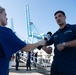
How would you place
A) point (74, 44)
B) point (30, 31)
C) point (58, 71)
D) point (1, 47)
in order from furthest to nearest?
point (30, 31)
point (58, 71)
point (74, 44)
point (1, 47)

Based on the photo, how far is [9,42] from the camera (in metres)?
1.99

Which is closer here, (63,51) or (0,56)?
(0,56)

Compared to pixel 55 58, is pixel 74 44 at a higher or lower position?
higher

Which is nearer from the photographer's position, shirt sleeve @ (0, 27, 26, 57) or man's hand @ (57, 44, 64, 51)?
shirt sleeve @ (0, 27, 26, 57)

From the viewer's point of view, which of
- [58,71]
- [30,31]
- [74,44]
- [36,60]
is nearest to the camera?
[74,44]

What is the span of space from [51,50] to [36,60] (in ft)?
46.4

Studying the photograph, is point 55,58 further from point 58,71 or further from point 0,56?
point 0,56

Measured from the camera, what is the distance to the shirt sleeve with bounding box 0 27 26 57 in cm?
196

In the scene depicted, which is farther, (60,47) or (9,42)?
(60,47)

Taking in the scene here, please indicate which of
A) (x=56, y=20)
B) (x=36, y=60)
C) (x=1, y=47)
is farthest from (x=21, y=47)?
(x=36, y=60)

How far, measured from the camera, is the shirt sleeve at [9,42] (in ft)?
6.44

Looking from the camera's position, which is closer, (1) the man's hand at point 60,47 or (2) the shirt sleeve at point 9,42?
(2) the shirt sleeve at point 9,42

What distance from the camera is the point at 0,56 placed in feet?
6.39

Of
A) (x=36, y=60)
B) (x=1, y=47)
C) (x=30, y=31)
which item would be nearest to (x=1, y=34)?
(x=1, y=47)
